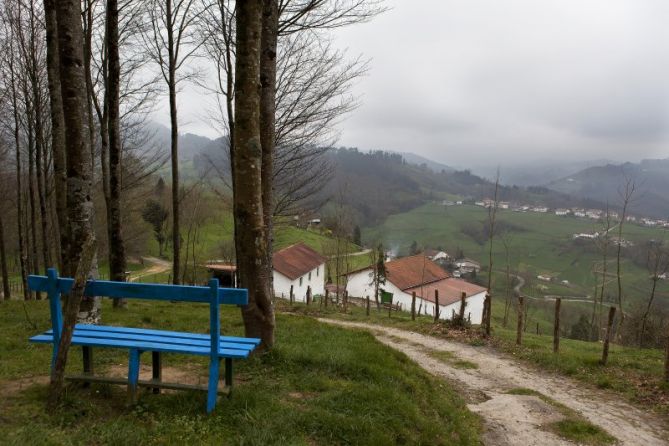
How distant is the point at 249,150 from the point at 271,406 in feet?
10.8

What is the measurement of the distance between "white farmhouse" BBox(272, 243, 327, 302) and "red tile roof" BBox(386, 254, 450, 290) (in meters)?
8.83

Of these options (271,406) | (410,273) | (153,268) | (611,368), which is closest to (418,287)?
(410,273)

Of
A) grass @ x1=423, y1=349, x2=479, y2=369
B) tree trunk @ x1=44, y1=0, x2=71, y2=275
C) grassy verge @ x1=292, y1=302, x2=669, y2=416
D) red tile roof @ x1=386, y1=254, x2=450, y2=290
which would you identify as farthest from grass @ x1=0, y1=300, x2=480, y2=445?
red tile roof @ x1=386, y1=254, x2=450, y2=290

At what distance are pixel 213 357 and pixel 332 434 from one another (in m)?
1.45

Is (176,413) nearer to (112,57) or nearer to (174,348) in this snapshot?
(174,348)

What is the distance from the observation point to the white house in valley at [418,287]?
50.7m

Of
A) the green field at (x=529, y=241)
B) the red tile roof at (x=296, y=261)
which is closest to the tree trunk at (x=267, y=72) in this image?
the red tile roof at (x=296, y=261)

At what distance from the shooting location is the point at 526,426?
687 cm

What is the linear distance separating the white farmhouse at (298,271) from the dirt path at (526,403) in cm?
3485

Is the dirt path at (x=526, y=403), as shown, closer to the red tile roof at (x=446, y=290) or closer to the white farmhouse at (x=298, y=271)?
the white farmhouse at (x=298, y=271)

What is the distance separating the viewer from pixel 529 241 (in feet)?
470

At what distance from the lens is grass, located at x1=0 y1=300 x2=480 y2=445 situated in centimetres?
407

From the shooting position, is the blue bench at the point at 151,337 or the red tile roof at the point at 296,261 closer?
the blue bench at the point at 151,337

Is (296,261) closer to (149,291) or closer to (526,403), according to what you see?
(526,403)
